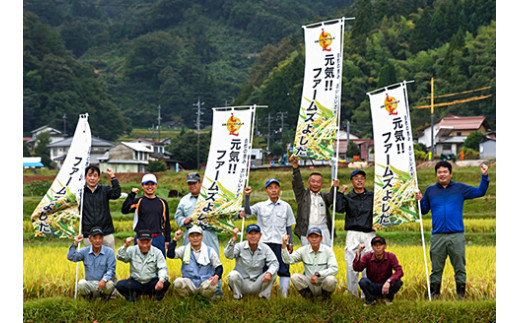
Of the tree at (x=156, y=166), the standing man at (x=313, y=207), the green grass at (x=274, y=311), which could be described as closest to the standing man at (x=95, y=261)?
the green grass at (x=274, y=311)

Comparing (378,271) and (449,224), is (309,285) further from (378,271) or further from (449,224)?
(449,224)

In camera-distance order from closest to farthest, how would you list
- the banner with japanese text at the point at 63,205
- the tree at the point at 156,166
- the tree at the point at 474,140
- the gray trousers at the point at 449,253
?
the gray trousers at the point at 449,253 → the banner with japanese text at the point at 63,205 → the tree at the point at 156,166 → the tree at the point at 474,140

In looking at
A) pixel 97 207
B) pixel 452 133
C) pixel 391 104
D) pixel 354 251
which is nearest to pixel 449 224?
pixel 354 251

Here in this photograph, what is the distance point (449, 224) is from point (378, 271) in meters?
1.23

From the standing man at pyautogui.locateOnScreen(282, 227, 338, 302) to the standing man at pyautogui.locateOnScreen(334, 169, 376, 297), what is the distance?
0.59 m

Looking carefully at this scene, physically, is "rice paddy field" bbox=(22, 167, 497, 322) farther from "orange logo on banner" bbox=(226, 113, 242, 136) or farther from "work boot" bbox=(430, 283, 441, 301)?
"orange logo on banner" bbox=(226, 113, 242, 136)

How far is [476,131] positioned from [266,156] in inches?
733

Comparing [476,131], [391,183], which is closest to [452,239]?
[391,183]

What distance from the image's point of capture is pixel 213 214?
10000 millimetres

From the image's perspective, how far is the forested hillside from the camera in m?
70.4

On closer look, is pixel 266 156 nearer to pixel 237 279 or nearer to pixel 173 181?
pixel 173 181

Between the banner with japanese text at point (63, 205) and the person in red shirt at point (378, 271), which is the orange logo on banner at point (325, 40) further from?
the banner with japanese text at point (63, 205)

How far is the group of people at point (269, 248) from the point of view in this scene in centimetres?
905

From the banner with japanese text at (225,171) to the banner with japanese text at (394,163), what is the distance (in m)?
1.92
